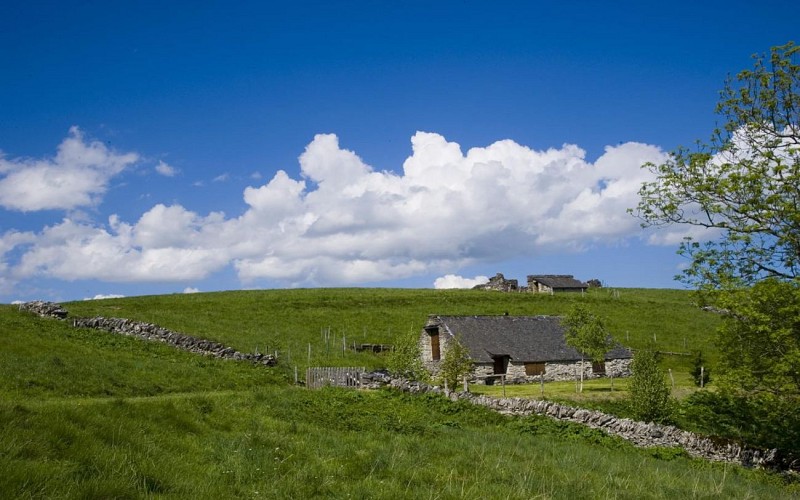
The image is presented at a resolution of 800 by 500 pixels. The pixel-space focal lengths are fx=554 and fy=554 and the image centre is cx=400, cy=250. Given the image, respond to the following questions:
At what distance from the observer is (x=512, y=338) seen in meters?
50.5

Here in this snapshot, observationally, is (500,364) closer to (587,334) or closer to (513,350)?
(513,350)

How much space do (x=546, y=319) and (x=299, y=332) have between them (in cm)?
2425

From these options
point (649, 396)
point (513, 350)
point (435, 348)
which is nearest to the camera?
point (649, 396)

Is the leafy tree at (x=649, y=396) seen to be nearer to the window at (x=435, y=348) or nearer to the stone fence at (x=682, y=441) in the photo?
the stone fence at (x=682, y=441)

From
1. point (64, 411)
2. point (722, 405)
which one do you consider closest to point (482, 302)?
point (722, 405)

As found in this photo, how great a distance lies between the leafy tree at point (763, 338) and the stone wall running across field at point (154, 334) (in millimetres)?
23759

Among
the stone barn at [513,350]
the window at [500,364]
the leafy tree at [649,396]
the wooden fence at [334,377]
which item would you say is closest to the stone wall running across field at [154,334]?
the wooden fence at [334,377]

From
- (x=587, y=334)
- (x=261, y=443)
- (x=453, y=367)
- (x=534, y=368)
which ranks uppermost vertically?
(x=261, y=443)

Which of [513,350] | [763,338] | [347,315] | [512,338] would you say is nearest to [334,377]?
[763,338]

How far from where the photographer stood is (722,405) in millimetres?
28391

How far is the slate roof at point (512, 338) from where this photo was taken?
1873 inches

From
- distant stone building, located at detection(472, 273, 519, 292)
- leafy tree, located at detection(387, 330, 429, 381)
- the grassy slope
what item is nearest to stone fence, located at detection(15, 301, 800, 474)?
leafy tree, located at detection(387, 330, 429, 381)

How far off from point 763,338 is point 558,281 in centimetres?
8092

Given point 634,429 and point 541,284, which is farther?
point 541,284
